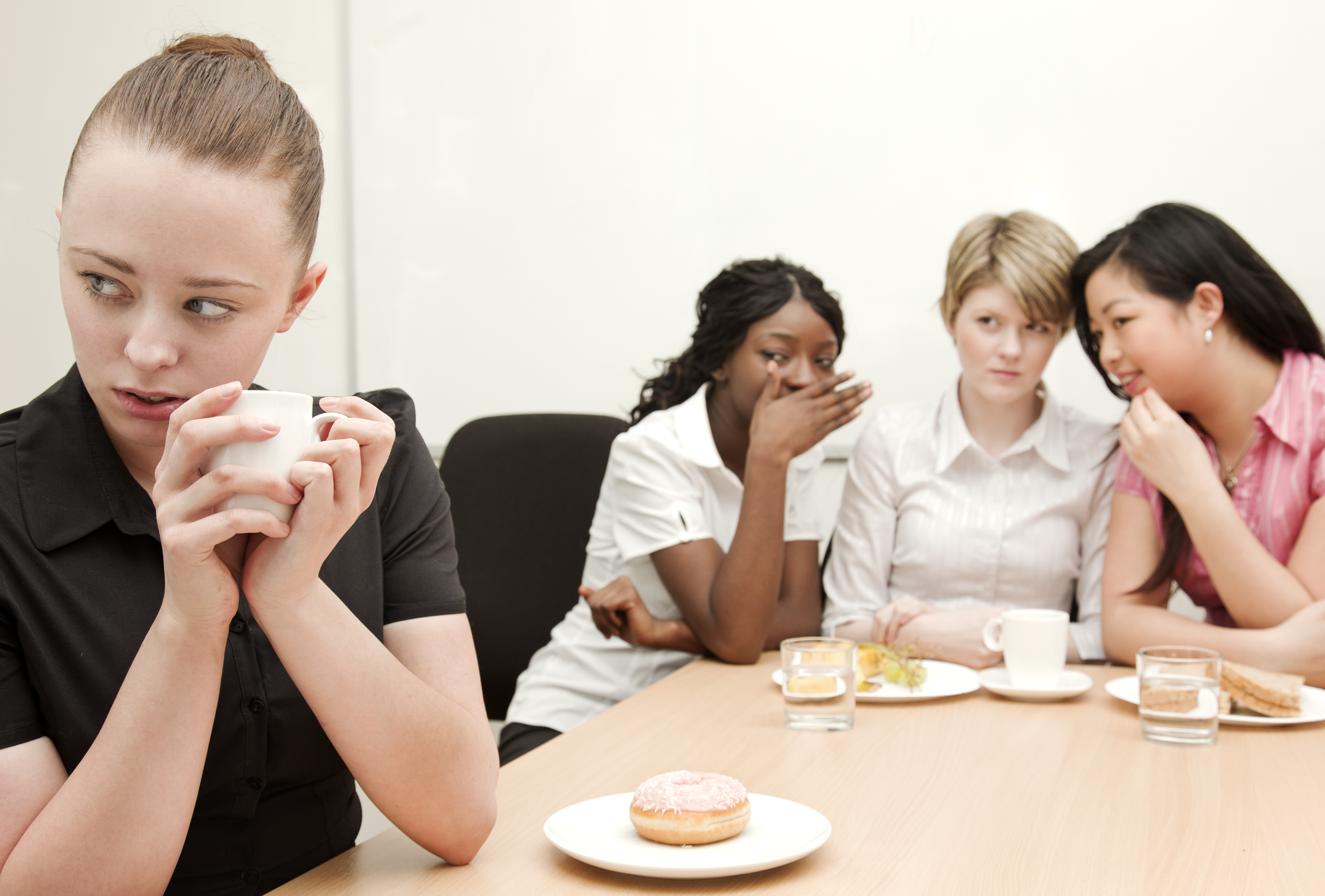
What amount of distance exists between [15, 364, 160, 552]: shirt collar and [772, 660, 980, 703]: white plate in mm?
762

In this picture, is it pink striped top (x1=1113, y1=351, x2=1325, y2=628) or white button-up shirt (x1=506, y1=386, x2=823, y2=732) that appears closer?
pink striped top (x1=1113, y1=351, x2=1325, y2=628)

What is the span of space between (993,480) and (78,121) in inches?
96.8

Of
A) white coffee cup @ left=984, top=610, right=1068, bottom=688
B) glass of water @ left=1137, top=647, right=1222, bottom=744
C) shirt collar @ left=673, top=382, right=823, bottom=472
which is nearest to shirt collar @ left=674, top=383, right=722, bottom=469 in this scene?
shirt collar @ left=673, top=382, right=823, bottom=472

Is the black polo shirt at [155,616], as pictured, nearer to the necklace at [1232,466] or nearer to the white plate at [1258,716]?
the white plate at [1258,716]

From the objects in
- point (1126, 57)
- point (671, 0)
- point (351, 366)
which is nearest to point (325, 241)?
point (351, 366)

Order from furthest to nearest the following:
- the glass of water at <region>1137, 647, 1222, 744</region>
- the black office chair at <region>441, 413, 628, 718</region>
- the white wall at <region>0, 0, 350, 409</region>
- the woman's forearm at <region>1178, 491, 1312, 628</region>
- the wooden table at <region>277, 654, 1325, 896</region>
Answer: the white wall at <region>0, 0, 350, 409</region> < the black office chair at <region>441, 413, 628, 718</region> < the woman's forearm at <region>1178, 491, 1312, 628</region> < the glass of water at <region>1137, 647, 1222, 744</region> < the wooden table at <region>277, 654, 1325, 896</region>

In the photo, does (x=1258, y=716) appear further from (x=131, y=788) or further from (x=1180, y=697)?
(x=131, y=788)

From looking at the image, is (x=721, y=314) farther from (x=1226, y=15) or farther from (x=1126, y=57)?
(x=1226, y=15)

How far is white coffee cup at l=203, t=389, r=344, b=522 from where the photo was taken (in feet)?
2.10

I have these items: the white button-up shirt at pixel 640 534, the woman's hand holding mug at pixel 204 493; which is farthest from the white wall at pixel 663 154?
the woman's hand holding mug at pixel 204 493

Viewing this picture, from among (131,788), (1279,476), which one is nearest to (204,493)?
(131,788)

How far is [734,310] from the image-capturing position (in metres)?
1.90

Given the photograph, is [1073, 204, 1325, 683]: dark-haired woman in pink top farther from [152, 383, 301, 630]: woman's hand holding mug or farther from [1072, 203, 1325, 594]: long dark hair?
[152, 383, 301, 630]: woman's hand holding mug

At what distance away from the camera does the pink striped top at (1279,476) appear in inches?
60.9
